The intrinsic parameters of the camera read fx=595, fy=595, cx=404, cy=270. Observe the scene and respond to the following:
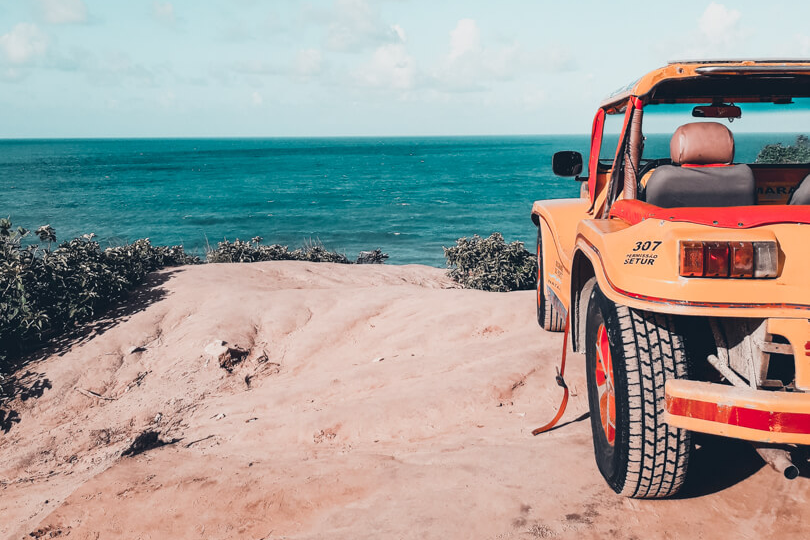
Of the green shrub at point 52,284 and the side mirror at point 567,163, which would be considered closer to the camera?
the side mirror at point 567,163

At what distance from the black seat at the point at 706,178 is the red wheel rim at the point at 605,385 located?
88 cm

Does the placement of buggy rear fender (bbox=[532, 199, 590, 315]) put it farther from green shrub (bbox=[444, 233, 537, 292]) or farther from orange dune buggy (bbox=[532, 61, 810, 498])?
green shrub (bbox=[444, 233, 537, 292])

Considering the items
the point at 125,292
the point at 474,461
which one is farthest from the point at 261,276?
the point at 474,461

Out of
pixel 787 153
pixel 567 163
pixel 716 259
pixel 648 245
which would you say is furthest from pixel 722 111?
pixel 716 259

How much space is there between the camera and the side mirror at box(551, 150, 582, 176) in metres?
5.13

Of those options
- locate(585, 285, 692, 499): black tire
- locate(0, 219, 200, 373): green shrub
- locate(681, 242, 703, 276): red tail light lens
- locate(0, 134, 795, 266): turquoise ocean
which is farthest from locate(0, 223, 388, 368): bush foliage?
locate(0, 134, 795, 266): turquoise ocean

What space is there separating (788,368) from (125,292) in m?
8.83

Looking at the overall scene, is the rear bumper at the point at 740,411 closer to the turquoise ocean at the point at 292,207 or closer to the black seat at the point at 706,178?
the black seat at the point at 706,178

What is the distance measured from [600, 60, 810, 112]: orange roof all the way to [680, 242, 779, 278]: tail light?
1383 mm

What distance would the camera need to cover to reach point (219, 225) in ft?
128

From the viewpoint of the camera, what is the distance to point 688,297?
2.68 m

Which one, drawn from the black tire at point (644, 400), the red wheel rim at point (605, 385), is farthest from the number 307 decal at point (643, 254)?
the red wheel rim at point (605, 385)

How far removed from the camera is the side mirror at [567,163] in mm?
5133

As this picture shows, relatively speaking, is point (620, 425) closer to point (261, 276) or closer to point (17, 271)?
point (17, 271)
